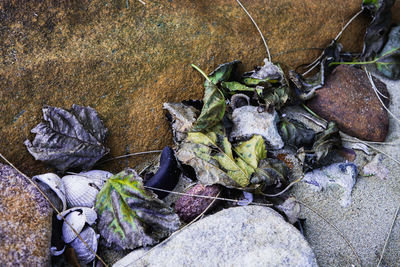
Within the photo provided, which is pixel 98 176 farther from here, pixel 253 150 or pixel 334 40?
pixel 334 40

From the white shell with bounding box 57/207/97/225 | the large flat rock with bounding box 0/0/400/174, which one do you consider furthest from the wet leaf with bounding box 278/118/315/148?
the white shell with bounding box 57/207/97/225

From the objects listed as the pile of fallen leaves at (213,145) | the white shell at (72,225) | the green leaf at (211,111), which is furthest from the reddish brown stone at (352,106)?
the white shell at (72,225)

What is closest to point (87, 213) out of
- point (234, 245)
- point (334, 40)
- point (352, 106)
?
point (234, 245)

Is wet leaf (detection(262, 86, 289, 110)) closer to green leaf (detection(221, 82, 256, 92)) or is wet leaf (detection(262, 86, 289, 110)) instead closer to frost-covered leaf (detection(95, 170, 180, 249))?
green leaf (detection(221, 82, 256, 92))

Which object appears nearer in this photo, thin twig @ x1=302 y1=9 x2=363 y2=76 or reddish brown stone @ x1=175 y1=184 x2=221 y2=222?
reddish brown stone @ x1=175 y1=184 x2=221 y2=222

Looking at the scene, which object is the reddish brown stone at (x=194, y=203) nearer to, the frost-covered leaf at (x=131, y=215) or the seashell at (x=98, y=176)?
the frost-covered leaf at (x=131, y=215)

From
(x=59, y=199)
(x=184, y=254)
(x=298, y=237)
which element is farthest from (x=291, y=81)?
(x=59, y=199)
